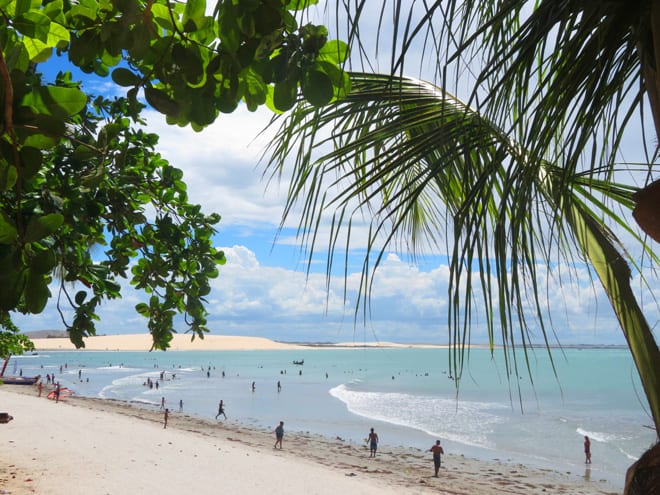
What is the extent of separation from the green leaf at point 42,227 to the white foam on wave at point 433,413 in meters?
21.1

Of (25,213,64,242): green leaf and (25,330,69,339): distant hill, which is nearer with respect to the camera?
(25,213,64,242): green leaf

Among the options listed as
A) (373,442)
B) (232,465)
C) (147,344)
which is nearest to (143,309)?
(232,465)

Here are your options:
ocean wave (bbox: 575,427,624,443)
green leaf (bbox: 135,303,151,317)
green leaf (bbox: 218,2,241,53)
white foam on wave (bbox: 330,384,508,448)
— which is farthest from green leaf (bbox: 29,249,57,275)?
→ ocean wave (bbox: 575,427,624,443)

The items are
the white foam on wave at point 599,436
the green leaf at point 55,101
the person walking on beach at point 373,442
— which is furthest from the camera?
the white foam on wave at point 599,436

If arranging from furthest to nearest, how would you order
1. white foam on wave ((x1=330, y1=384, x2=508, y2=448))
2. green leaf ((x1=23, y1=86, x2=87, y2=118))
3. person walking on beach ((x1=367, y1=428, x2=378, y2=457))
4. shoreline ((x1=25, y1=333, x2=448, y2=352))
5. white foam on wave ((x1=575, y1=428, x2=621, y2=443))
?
1. shoreline ((x1=25, y1=333, x2=448, y2=352))
2. white foam on wave ((x1=330, y1=384, x2=508, y2=448))
3. white foam on wave ((x1=575, y1=428, x2=621, y2=443))
4. person walking on beach ((x1=367, y1=428, x2=378, y2=457))
5. green leaf ((x1=23, y1=86, x2=87, y2=118))

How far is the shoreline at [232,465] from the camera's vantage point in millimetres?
11312

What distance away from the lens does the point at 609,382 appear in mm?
53094

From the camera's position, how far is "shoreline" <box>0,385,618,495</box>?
1131 cm

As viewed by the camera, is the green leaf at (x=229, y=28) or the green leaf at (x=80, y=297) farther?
the green leaf at (x=80, y=297)

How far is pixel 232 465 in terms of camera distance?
46.6ft

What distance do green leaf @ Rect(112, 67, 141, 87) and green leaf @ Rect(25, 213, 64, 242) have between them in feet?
1.12

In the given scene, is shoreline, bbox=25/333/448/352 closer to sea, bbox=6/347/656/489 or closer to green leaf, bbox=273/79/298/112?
sea, bbox=6/347/656/489

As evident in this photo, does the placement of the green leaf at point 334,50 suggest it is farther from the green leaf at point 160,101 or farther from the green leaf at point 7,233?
the green leaf at point 7,233

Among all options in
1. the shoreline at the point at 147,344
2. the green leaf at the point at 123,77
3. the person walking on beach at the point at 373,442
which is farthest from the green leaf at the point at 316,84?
the shoreline at the point at 147,344
